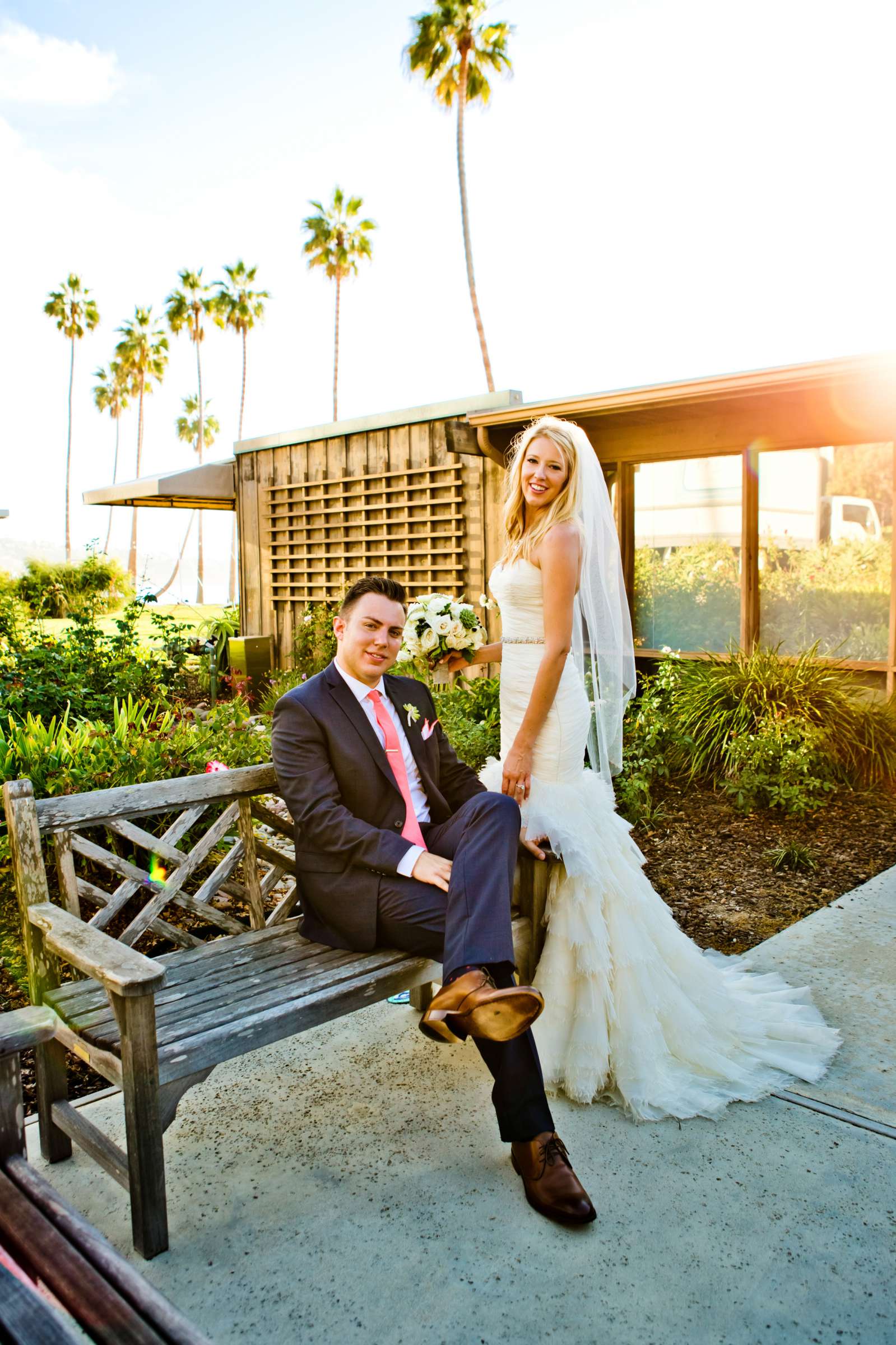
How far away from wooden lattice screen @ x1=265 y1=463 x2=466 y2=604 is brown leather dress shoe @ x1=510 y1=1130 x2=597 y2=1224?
773 centimetres

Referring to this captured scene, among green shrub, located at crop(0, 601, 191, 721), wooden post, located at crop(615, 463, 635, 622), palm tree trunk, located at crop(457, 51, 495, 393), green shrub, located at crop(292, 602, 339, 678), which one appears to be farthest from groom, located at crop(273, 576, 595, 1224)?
palm tree trunk, located at crop(457, 51, 495, 393)

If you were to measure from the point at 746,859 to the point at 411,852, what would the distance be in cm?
317

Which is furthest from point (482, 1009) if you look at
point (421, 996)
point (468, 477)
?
point (468, 477)

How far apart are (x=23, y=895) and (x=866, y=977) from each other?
3.09m

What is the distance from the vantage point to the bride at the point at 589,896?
2863 mm

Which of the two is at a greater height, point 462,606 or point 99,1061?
point 462,606

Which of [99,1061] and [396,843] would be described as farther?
[396,843]

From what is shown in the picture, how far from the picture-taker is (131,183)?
1296 inches

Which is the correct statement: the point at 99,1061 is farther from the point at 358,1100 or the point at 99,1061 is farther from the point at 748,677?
the point at 748,677

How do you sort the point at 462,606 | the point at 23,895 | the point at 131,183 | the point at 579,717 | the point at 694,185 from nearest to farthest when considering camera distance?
the point at 23,895, the point at 579,717, the point at 462,606, the point at 694,185, the point at 131,183

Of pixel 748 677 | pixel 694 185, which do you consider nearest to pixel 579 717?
pixel 748 677

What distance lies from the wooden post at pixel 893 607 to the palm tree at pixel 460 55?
1626 cm

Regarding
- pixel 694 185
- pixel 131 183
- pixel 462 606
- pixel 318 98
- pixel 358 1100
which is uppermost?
pixel 131 183

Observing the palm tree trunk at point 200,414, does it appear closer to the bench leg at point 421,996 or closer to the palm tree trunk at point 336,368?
the palm tree trunk at point 336,368
